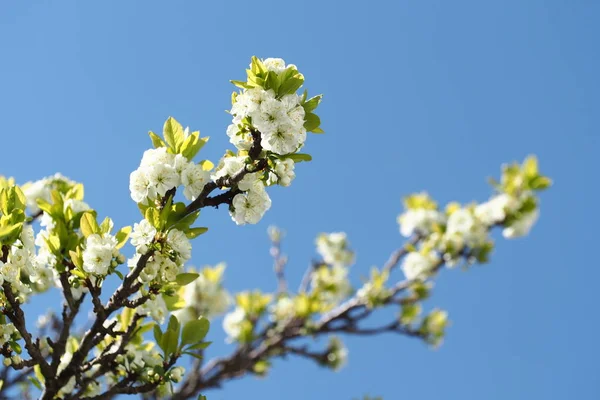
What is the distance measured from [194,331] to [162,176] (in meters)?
0.82

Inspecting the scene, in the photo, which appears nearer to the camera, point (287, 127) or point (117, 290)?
point (287, 127)

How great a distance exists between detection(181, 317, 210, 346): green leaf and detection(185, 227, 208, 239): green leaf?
52 centimetres

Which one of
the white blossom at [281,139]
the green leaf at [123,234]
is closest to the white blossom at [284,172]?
the white blossom at [281,139]

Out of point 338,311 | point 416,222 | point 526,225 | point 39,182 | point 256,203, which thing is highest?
point 416,222

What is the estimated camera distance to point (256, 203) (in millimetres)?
2318

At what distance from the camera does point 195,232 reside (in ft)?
7.63

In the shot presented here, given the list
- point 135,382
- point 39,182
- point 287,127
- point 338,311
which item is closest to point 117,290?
point 135,382

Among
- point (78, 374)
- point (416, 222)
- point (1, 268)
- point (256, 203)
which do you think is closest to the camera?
point (1, 268)

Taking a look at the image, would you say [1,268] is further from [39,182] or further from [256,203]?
[39,182]

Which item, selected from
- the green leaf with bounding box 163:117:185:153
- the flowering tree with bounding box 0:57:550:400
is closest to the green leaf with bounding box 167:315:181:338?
the flowering tree with bounding box 0:57:550:400

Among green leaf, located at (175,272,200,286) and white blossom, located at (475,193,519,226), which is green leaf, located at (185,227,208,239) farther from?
white blossom, located at (475,193,519,226)

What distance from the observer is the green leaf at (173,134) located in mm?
2404

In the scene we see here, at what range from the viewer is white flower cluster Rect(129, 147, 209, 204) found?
7.39ft

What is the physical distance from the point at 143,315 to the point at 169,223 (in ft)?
2.30
